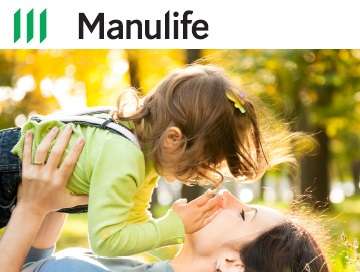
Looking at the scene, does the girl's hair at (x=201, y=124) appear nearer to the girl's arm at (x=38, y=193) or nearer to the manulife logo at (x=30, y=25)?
the girl's arm at (x=38, y=193)

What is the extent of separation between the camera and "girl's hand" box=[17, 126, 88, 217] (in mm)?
2182

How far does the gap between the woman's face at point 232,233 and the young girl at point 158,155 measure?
0.04 metres

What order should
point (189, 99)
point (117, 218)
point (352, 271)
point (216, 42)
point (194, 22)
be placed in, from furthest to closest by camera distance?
1. point (216, 42)
2. point (194, 22)
3. point (352, 271)
4. point (189, 99)
5. point (117, 218)

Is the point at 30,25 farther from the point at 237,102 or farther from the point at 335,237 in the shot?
the point at 335,237

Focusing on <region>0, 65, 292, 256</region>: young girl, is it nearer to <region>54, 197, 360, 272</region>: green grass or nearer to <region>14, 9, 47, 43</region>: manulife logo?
<region>54, 197, 360, 272</region>: green grass

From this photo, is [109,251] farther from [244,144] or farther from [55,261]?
[244,144]

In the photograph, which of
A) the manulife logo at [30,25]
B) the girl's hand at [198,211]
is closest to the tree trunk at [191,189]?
the manulife logo at [30,25]

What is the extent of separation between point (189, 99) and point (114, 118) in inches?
8.5

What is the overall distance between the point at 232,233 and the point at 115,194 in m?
0.33

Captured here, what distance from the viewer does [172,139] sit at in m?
2.16

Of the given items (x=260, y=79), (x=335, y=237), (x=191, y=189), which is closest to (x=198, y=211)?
(x=335, y=237)

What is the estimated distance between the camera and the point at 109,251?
81.4 inches

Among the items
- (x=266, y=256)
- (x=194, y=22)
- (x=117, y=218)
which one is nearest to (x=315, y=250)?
(x=266, y=256)

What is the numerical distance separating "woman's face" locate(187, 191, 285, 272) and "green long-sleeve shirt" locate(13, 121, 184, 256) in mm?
84
